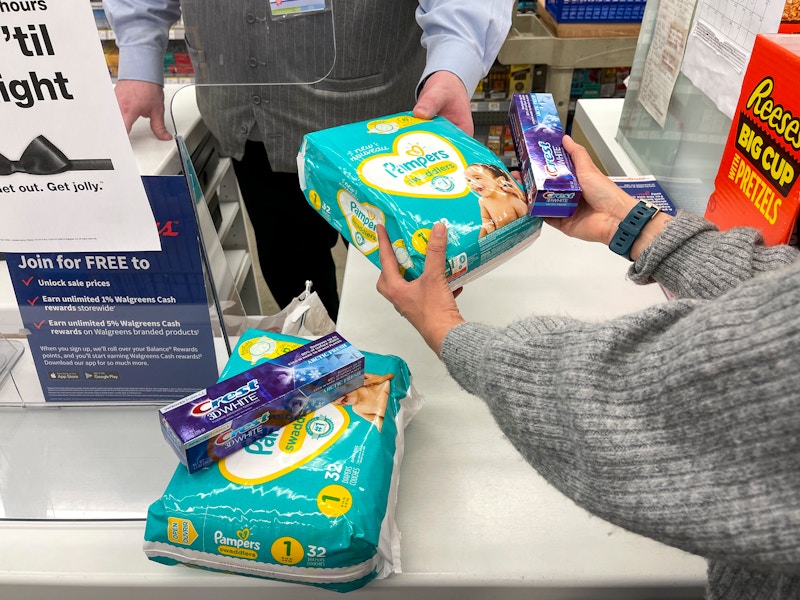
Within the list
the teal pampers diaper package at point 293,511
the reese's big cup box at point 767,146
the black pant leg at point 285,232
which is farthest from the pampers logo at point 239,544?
the black pant leg at point 285,232

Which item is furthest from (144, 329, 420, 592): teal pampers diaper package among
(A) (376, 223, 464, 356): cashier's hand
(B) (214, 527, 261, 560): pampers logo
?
(A) (376, 223, 464, 356): cashier's hand

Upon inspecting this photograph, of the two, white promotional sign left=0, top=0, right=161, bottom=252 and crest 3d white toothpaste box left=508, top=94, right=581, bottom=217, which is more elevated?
white promotional sign left=0, top=0, right=161, bottom=252

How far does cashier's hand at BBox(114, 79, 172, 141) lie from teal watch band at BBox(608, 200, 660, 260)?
2.67 feet

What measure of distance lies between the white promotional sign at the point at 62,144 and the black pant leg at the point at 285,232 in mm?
749

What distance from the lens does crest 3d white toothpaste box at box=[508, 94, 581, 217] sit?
3.39ft

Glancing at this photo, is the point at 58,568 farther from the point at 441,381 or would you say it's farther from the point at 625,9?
the point at 625,9

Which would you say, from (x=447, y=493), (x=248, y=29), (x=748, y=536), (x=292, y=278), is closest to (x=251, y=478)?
(x=447, y=493)

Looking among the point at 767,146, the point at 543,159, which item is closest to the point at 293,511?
the point at 543,159

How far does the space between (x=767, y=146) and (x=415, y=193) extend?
0.60 meters

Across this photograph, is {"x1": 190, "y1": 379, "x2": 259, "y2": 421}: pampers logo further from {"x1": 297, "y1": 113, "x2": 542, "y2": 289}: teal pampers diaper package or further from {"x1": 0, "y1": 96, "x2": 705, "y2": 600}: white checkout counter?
{"x1": 297, "y1": 113, "x2": 542, "y2": 289}: teal pampers diaper package

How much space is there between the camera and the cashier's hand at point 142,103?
735 millimetres

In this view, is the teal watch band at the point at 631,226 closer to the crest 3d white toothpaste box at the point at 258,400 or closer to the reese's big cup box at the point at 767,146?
the reese's big cup box at the point at 767,146

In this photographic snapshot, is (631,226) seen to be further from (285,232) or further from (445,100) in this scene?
(285,232)

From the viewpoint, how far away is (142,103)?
0.76m
